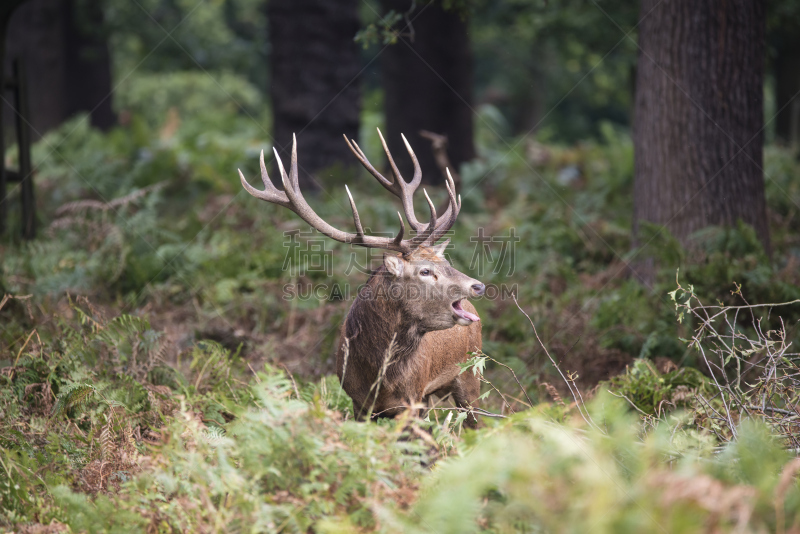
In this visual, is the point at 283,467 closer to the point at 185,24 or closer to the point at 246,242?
the point at 246,242

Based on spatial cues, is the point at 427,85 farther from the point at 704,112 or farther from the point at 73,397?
the point at 73,397

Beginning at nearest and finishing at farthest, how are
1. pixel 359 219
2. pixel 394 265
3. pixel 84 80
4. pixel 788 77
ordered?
pixel 394 265 < pixel 359 219 < pixel 788 77 < pixel 84 80

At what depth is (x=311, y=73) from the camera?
10.7 m

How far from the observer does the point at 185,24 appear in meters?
17.8

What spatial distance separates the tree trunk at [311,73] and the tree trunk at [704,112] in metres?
5.19

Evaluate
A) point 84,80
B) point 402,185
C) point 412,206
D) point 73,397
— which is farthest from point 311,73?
point 84,80

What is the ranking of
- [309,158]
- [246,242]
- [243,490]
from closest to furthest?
[243,490], [246,242], [309,158]

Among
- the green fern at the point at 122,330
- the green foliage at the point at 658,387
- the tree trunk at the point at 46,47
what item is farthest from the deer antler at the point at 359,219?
the tree trunk at the point at 46,47

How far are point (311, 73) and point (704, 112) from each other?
6098mm

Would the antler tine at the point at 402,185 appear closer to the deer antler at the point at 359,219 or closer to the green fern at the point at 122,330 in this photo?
the deer antler at the point at 359,219

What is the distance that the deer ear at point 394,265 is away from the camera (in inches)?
196

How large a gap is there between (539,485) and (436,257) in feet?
9.09

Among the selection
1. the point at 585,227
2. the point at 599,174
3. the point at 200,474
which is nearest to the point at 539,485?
the point at 200,474

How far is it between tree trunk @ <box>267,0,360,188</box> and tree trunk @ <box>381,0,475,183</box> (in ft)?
4.08
